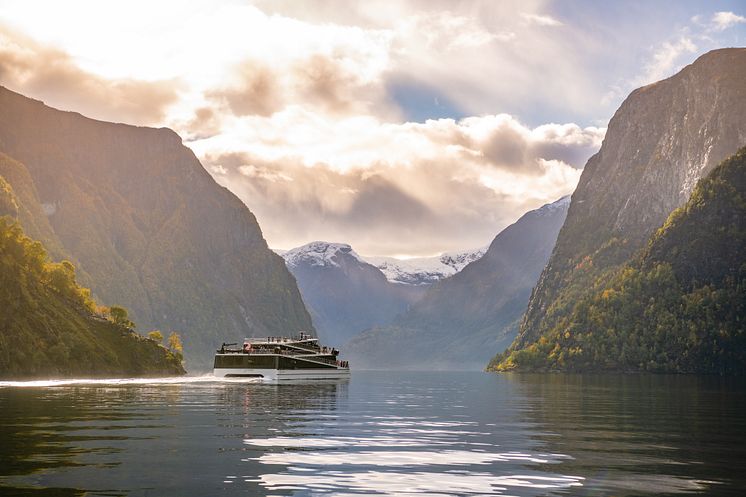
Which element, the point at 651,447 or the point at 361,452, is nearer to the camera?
the point at 361,452

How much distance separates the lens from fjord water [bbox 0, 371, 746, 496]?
38875mm

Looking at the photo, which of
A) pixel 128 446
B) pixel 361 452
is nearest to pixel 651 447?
pixel 361 452

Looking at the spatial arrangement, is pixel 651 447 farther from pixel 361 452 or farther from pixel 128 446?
pixel 128 446

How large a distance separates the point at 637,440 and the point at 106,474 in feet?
118

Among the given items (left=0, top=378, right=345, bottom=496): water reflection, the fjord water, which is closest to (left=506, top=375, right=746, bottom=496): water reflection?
the fjord water

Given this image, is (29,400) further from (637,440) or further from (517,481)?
(517,481)

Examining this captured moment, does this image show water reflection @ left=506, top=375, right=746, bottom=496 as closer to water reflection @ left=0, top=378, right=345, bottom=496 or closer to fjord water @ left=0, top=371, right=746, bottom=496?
fjord water @ left=0, top=371, right=746, bottom=496

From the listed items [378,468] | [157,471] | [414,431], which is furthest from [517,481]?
[414,431]

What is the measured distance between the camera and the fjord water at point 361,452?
3888 cm

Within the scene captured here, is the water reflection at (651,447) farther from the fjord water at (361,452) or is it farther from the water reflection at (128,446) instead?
the water reflection at (128,446)

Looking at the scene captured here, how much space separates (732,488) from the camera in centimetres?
3909

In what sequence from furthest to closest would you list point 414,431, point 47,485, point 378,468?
point 414,431
point 378,468
point 47,485

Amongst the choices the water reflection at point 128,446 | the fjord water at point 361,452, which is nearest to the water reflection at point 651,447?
the fjord water at point 361,452

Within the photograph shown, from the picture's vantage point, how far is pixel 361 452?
2057 inches
